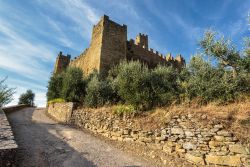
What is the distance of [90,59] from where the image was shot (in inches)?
836

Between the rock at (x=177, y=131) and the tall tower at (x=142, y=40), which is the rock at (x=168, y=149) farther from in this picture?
the tall tower at (x=142, y=40)

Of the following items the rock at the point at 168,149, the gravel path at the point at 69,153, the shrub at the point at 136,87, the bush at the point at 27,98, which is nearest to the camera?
the gravel path at the point at 69,153

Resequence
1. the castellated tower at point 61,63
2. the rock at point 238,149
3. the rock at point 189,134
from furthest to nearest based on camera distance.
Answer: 1. the castellated tower at point 61,63
2. the rock at point 189,134
3. the rock at point 238,149

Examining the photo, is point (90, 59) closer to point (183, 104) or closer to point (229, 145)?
point (183, 104)

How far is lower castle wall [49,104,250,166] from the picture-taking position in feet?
20.6

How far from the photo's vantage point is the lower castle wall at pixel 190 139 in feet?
20.6

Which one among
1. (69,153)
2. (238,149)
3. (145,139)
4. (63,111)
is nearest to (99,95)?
(63,111)

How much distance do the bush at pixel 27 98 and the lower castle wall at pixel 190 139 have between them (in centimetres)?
Result: 3842

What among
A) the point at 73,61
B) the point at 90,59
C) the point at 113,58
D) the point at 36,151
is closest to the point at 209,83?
the point at 36,151

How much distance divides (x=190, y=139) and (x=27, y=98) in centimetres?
4316

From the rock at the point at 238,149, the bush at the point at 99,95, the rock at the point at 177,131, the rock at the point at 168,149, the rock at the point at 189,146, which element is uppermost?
the bush at the point at 99,95

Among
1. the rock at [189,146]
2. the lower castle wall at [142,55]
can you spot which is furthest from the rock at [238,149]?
the lower castle wall at [142,55]

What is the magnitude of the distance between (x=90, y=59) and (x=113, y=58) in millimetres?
3167

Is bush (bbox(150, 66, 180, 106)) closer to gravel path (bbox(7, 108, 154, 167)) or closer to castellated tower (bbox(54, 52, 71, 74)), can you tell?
gravel path (bbox(7, 108, 154, 167))
